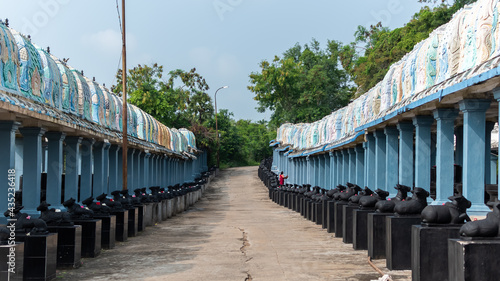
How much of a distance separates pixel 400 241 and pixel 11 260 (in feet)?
21.0

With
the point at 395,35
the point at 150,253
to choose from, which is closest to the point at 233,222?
the point at 150,253

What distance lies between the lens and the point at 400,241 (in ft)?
36.2

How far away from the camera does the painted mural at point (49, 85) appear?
11.5 meters

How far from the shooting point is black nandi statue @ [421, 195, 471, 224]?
926 cm

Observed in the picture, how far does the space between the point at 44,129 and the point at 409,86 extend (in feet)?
27.0

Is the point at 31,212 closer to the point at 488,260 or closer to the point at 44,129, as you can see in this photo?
the point at 44,129

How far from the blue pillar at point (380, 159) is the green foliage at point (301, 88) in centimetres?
5275

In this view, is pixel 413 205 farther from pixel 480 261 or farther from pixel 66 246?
pixel 66 246

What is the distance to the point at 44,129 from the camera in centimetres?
1418

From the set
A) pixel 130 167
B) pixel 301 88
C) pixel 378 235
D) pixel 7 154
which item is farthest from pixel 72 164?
pixel 301 88

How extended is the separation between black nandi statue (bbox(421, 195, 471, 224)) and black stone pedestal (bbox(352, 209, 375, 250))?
4.71 m

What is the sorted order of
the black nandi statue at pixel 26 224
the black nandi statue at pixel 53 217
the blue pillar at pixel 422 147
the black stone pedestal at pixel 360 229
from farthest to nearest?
the black stone pedestal at pixel 360 229, the blue pillar at pixel 422 147, the black nandi statue at pixel 53 217, the black nandi statue at pixel 26 224

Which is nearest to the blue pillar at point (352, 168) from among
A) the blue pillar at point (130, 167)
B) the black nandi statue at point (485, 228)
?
the blue pillar at point (130, 167)

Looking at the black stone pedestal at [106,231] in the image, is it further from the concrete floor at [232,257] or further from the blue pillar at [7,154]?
the blue pillar at [7,154]
